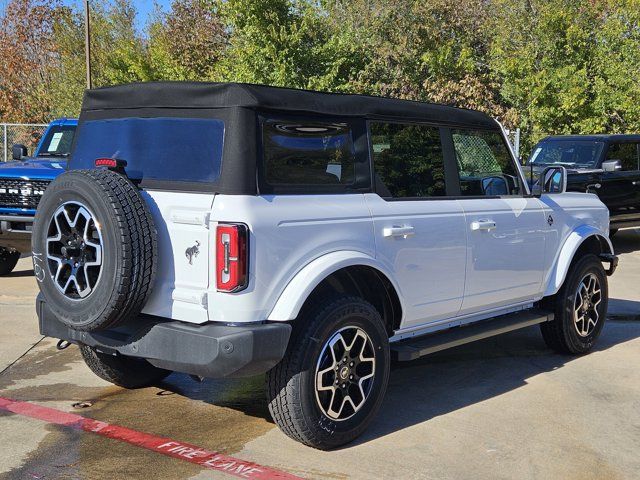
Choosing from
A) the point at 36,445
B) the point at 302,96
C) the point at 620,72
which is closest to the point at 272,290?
the point at 302,96

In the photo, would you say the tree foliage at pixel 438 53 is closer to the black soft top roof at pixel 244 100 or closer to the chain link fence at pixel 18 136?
the chain link fence at pixel 18 136

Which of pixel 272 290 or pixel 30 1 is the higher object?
pixel 30 1

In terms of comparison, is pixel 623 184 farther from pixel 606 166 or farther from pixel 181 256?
pixel 181 256

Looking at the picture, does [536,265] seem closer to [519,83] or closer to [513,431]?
[513,431]

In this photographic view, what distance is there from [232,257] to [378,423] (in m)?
1.67

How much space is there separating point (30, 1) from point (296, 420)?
114 ft

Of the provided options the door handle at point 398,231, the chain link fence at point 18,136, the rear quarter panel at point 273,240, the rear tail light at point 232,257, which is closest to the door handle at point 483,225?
the door handle at point 398,231

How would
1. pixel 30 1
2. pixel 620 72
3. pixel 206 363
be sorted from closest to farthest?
pixel 206 363 < pixel 620 72 < pixel 30 1

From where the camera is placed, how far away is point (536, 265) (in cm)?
610

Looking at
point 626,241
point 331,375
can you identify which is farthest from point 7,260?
point 626,241

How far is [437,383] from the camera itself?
592 cm

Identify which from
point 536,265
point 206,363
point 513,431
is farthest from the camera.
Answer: point 536,265

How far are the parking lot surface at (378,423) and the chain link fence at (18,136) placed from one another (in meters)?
15.0

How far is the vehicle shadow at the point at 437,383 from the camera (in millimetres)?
5230
